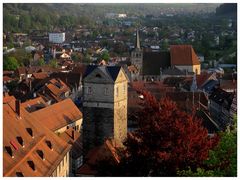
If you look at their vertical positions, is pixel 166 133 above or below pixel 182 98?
above

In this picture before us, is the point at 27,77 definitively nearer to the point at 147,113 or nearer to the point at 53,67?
the point at 53,67

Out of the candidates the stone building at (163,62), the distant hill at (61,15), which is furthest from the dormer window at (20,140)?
the distant hill at (61,15)

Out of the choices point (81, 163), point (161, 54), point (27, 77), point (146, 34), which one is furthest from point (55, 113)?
point (146, 34)

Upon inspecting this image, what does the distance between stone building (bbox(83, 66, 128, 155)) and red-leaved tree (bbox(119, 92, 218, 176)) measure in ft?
18.7

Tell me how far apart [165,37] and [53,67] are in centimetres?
4226

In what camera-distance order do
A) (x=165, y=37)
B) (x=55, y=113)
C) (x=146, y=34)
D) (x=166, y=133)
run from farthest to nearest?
(x=165, y=37) < (x=146, y=34) < (x=55, y=113) < (x=166, y=133)

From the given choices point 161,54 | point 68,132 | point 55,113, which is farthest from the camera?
point 161,54

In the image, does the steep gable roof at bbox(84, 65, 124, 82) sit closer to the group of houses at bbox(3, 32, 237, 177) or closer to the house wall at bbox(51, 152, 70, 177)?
the group of houses at bbox(3, 32, 237, 177)

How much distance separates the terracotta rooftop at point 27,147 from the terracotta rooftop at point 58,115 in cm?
534

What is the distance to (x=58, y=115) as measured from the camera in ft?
83.3

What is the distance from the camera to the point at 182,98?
33.8 m

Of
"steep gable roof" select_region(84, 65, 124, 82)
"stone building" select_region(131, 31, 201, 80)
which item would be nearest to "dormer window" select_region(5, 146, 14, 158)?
"steep gable roof" select_region(84, 65, 124, 82)

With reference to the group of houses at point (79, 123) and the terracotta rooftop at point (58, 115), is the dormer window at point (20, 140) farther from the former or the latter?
the terracotta rooftop at point (58, 115)

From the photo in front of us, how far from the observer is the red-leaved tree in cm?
1396
